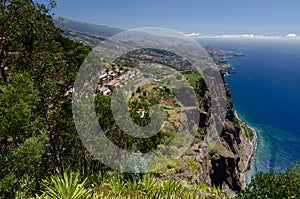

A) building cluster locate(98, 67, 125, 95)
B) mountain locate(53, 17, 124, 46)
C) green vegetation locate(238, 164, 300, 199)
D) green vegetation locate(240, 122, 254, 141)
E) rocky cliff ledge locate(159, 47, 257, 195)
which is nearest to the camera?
green vegetation locate(238, 164, 300, 199)

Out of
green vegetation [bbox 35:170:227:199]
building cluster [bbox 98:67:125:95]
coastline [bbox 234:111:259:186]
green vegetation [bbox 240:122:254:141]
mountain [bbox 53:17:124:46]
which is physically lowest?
coastline [bbox 234:111:259:186]

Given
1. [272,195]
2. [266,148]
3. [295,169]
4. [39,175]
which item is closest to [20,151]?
[39,175]

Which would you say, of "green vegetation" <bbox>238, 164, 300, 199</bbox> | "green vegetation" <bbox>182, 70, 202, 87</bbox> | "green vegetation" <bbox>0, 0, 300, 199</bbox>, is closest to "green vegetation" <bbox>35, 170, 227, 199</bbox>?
"green vegetation" <bbox>0, 0, 300, 199</bbox>

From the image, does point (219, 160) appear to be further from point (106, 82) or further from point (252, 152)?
point (252, 152)

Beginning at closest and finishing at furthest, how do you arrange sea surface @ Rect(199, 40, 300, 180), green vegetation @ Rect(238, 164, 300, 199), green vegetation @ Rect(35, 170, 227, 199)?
green vegetation @ Rect(35, 170, 227, 199)
green vegetation @ Rect(238, 164, 300, 199)
sea surface @ Rect(199, 40, 300, 180)

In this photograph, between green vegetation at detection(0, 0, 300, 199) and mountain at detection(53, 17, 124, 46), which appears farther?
mountain at detection(53, 17, 124, 46)

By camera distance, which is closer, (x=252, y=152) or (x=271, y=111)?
(x=252, y=152)

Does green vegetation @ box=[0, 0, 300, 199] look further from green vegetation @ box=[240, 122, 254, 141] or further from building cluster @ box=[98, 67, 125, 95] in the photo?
green vegetation @ box=[240, 122, 254, 141]

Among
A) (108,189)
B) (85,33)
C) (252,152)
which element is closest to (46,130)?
(108,189)

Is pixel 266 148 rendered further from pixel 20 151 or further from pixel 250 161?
pixel 20 151

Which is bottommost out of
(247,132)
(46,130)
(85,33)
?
(247,132)

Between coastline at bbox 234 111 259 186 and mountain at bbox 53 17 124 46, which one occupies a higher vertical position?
mountain at bbox 53 17 124 46

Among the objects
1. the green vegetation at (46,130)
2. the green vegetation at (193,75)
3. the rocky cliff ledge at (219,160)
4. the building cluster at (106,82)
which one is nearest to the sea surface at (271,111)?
the rocky cliff ledge at (219,160)
